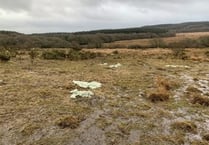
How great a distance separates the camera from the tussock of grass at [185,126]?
12514 mm

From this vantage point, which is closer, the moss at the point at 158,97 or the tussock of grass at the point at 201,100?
the tussock of grass at the point at 201,100

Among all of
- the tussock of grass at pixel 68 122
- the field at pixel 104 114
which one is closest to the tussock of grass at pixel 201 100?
the field at pixel 104 114

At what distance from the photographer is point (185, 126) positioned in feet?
41.7

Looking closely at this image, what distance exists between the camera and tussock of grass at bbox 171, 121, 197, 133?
1251cm

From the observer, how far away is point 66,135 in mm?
11266

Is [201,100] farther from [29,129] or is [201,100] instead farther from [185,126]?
[29,129]

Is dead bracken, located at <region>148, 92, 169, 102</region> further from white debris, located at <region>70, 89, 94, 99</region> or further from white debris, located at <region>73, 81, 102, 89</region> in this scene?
Result: white debris, located at <region>73, 81, 102, 89</region>

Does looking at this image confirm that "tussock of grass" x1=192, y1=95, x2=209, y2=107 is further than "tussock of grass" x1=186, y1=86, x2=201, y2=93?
No

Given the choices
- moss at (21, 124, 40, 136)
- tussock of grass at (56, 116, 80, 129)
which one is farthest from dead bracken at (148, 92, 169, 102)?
moss at (21, 124, 40, 136)

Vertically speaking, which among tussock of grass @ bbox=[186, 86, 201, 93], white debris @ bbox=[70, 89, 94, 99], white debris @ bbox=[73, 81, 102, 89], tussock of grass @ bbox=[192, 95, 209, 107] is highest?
white debris @ bbox=[70, 89, 94, 99]

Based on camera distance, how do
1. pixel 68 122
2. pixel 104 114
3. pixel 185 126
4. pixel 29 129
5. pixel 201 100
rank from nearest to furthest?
pixel 29 129, pixel 68 122, pixel 185 126, pixel 104 114, pixel 201 100

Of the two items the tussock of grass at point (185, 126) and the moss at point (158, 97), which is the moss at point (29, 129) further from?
the moss at point (158, 97)

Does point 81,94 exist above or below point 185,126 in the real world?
above

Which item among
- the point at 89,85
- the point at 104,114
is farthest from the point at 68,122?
the point at 89,85
